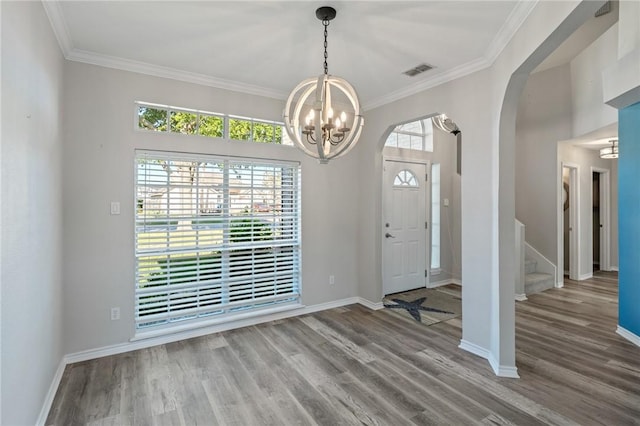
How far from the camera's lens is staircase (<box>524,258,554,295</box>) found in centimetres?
503

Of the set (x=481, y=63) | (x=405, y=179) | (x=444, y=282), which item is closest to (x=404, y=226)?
(x=405, y=179)

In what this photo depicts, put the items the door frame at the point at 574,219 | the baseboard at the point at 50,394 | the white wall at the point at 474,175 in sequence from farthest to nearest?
1. the door frame at the point at 574,219
2. the white wall at the point at 474,175
3. the baseboard at the point at 50,394

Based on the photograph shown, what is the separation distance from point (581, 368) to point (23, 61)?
4.64 meters

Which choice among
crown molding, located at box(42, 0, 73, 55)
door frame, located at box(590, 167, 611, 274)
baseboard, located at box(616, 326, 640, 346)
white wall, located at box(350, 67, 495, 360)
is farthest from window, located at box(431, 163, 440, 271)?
crown molding, located at box(42, 0, 73, 55)

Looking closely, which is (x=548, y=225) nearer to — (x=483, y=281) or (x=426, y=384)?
(x=483, y=281)

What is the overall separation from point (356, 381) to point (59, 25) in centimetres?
364

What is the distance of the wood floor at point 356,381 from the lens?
212 cm

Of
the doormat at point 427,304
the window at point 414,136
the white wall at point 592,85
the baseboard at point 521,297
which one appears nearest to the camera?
the doormat at point 427,304

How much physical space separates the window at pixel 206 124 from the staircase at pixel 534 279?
4.51 meters

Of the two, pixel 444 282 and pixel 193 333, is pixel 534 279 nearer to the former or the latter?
pixel 444 282

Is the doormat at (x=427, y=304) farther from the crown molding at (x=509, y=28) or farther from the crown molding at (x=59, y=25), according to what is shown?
the crown molding at (x=59, y=25)

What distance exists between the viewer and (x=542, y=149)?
18.5ft

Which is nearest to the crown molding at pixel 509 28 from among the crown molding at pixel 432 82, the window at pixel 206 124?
the crown molding at pixel 432 82

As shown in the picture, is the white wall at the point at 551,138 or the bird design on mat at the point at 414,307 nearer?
the bird design on mat at the point at 414,307
